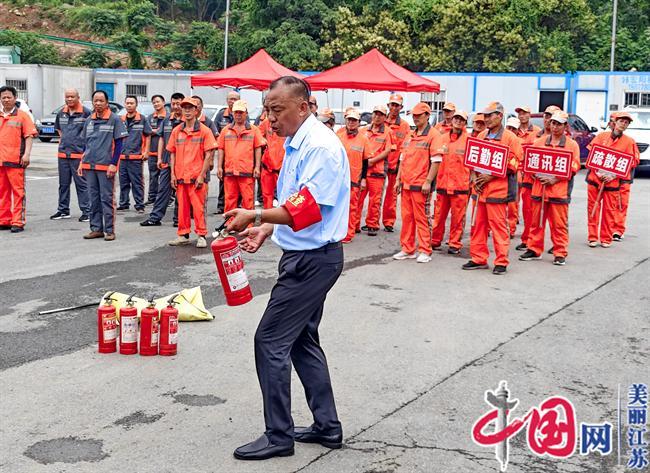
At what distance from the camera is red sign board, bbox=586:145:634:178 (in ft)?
41.7

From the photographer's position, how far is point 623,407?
233 inches

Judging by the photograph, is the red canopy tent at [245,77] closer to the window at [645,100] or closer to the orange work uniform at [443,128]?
the orange work uniform at [443,128]

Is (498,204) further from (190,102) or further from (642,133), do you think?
(642,133)

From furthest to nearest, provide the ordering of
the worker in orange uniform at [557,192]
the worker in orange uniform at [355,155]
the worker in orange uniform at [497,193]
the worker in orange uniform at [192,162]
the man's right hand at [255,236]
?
1. the worker in orange uniform at [355,155]
2. the worker in orange uniform at [192,162]
3. the worker in orange uniform at [557,192]
4. the worker in orange uniform at [497,193]
5. the man's right hand at [255,236]

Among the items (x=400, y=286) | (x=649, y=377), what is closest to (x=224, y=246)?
(x=649, y=377)

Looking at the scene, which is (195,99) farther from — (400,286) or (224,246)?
(224,246)

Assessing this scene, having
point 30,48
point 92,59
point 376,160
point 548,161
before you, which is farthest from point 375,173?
point 30,48

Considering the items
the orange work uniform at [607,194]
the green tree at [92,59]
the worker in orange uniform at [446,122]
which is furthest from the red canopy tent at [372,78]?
the green tree at [92,59]

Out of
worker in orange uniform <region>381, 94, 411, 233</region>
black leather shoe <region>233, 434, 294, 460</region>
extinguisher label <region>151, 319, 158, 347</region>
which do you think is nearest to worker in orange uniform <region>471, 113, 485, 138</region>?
worker in orange uniform <region>381, 94, 411, 233</region>

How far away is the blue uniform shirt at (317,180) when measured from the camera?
15.4ft

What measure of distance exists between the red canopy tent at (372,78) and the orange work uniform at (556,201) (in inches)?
253

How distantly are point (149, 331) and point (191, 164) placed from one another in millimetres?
5270

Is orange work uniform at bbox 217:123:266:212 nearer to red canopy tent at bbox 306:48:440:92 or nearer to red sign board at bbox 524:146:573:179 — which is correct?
red sign board at bbox 524:146:573:179

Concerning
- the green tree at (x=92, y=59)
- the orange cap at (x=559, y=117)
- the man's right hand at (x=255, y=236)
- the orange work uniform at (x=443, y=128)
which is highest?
the green tree at (x=92, y=59)
